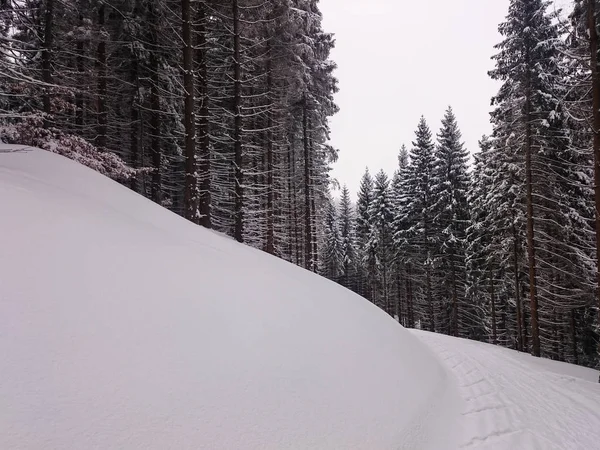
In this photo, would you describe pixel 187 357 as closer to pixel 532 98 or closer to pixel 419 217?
pixel 532 98

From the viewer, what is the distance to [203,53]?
11.3 m

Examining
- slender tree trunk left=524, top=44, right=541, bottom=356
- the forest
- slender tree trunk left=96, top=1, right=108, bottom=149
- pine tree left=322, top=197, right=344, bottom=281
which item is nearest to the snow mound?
the forest

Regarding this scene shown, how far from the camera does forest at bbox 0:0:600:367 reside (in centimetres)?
912

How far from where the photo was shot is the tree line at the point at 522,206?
1171cm

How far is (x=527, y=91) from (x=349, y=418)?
1554 centimetres

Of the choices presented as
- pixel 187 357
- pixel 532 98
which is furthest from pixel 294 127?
pixel 187 357

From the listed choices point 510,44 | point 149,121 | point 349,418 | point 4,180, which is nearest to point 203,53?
point 149,121

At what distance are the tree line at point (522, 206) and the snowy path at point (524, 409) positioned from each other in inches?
176

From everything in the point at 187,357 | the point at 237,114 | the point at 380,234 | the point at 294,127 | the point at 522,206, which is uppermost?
the point at 294,127

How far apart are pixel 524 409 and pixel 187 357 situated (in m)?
5.20

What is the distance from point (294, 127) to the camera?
21.4 meters

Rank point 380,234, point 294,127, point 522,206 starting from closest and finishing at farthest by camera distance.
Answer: point 522,206 → point 294,127 → point 380,234

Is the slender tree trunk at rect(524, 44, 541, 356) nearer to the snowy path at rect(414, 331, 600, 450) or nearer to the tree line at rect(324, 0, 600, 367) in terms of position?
the tree line at rect(324, 0, 600, 367)

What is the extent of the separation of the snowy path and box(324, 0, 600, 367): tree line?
447 cm
